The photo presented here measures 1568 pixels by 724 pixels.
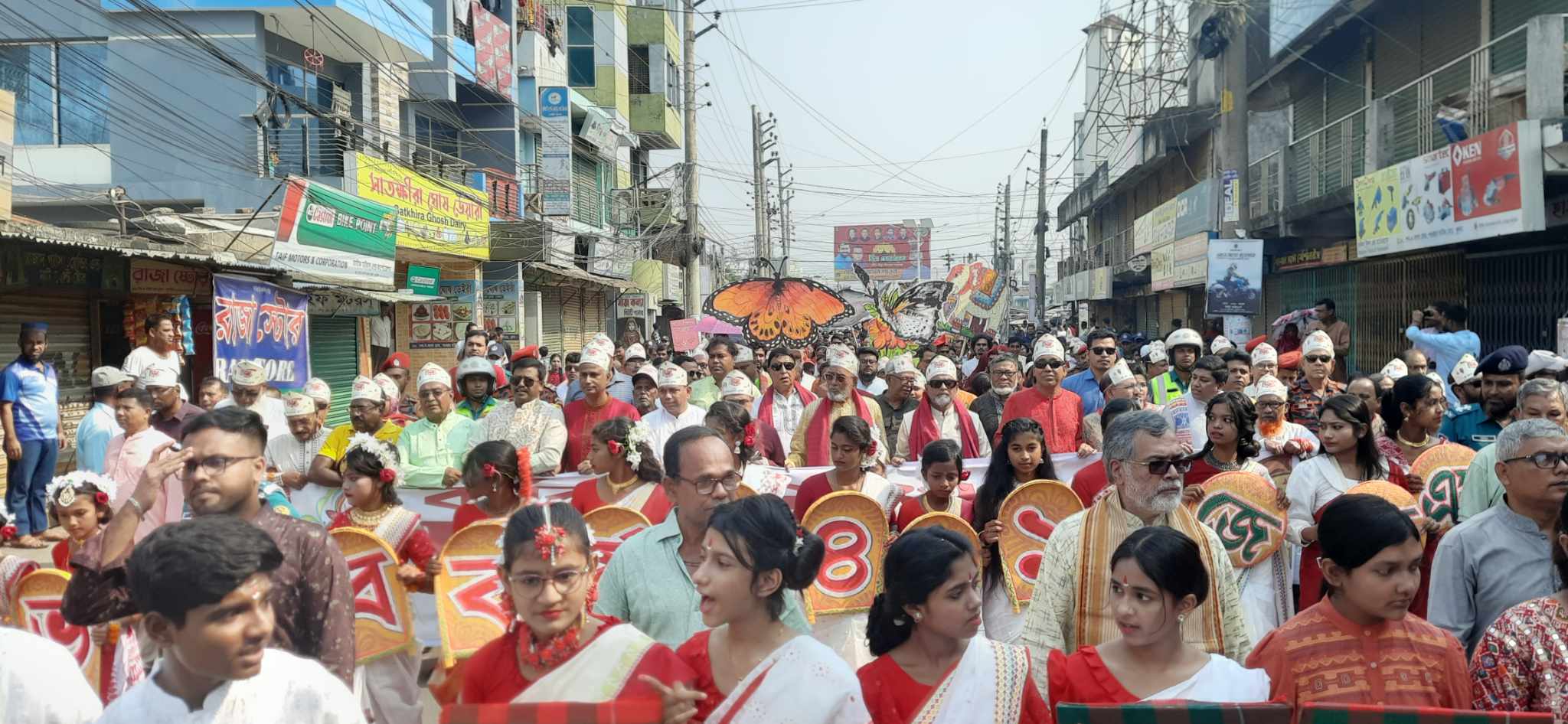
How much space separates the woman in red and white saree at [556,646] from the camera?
124 inches

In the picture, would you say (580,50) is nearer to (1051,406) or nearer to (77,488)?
(1051,406)

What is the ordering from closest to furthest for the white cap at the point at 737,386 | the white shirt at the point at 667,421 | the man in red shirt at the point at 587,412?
the white shirt at the point at 667,421 → the man in red shirt at the point at 587,412 → the white cap at the point at 737,386

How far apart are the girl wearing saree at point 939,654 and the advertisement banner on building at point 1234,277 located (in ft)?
43.9

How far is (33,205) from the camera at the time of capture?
18.1 meters

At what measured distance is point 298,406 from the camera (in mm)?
8383

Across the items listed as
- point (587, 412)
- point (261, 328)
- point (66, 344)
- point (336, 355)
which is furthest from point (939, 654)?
point (336, 355)

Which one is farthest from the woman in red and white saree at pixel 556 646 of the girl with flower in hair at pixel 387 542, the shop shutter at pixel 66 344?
the shop shutter at pixel 66 344

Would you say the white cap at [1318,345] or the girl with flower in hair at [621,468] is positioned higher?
the white cap at [1318,345]

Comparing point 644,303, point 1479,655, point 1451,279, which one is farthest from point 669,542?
point 644,303

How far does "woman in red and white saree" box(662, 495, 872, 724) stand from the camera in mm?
3004

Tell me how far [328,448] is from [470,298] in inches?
705

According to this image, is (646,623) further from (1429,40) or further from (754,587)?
(1429,40)

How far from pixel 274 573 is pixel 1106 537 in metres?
2.40

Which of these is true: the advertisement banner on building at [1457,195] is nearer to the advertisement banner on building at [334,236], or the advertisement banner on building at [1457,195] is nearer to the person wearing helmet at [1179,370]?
the person wearing helmet at [1179,370]
